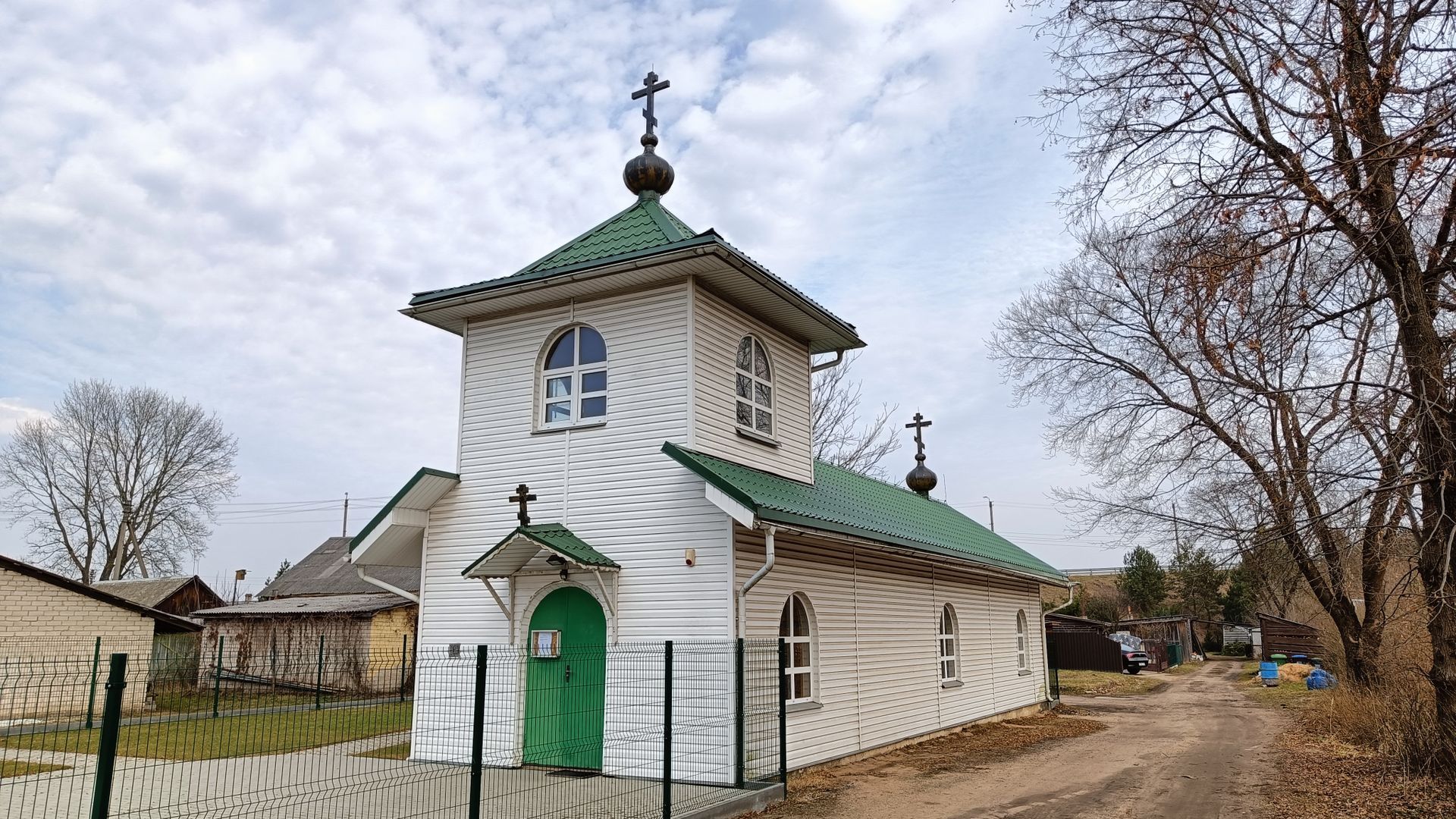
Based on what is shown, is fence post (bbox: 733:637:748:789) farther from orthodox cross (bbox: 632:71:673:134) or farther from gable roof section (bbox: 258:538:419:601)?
gable roof section (bbox: 258:538:419:601)

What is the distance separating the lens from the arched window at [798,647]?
11734mm

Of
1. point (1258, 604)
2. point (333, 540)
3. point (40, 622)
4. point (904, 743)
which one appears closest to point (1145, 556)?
point (1258, 604)

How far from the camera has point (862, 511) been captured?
1470cm

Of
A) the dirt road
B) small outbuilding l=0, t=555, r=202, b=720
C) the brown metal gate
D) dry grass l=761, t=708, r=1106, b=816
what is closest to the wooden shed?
the brown metal gate

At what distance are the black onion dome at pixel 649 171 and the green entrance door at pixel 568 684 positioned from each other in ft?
18.9

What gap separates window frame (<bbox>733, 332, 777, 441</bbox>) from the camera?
12.4 metres

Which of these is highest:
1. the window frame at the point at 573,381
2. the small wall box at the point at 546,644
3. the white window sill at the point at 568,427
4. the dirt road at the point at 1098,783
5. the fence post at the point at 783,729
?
the window frame at the point at 573,381

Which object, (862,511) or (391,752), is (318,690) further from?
(862,511)

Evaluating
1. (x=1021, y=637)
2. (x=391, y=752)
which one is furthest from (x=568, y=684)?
(x=1021, y=637)

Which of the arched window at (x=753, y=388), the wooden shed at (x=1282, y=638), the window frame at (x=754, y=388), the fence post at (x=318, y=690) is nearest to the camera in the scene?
the fence post at (x=318, y=690)

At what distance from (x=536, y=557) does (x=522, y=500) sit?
0.76 m

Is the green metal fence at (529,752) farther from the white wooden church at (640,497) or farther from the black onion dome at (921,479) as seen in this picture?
the black onion dome at (921,479)

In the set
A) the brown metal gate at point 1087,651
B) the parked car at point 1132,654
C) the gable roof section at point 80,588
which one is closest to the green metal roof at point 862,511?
the gable roof section at point 80,588

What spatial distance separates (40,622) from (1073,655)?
34.8 metres
